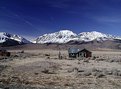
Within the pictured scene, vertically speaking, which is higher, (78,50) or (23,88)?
(78,50)

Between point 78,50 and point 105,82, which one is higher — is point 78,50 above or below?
above

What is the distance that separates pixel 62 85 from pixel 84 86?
256 centimetres

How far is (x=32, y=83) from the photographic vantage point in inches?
1204

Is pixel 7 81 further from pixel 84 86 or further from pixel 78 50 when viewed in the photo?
pixel 78 50

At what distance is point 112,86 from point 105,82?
2.51 m

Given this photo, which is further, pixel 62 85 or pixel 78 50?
pixel 78 50

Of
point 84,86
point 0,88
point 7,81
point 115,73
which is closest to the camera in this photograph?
point 0,88

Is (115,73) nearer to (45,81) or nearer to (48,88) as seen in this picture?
(45,81)

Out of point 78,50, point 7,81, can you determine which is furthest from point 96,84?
point 78,50

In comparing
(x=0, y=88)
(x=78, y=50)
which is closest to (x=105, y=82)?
(x=0, y=88)

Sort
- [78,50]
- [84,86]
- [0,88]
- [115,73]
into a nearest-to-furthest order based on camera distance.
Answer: [0,88] < [84,86] < [115,73] < [78,50]

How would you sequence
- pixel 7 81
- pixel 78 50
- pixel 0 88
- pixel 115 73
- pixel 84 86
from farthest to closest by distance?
pixel 78 50
pixel 115 73
pixel 7 81
pixel 84 86
pixel 0 88

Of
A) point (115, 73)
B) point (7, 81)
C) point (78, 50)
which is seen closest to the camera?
point (7, 81)

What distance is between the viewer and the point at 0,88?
86.4ft
